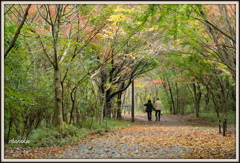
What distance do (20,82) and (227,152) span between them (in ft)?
21.6

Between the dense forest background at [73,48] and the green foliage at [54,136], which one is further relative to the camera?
the green foliage at [54,136]

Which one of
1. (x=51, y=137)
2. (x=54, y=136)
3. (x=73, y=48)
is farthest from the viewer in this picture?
(x=73, y=48)

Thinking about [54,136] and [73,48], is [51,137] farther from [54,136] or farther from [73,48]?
[73,48]

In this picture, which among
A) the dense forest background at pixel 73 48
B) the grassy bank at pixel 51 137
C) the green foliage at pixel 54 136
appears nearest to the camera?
the dense forest background at pixel 73 48

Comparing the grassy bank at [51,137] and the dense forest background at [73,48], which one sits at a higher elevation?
the dense forest background at [73,48]

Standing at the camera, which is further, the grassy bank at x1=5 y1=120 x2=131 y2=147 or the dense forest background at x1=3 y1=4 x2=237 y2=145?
the grassy bank at x1=5 y1=120 x2=131 y2=147

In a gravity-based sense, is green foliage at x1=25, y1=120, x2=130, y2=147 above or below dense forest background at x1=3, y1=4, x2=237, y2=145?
below

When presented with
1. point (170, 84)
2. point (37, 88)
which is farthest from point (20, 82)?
point (170, 84)

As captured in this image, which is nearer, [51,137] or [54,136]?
[51,137]

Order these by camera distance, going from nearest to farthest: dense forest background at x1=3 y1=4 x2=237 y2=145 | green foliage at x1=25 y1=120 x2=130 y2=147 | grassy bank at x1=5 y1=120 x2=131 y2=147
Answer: dense forest background at x1=3 y1=4 x2=237 y2=145 < grassy bank at x1=5 y1=120 x2=131 y2=147 < green foliage at x1=25 y1=120 x2=130 y2=147

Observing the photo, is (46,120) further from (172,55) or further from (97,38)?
(172,55)

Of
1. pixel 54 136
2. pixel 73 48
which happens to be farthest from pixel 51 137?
pixel 73 48

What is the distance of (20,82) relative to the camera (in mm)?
7297

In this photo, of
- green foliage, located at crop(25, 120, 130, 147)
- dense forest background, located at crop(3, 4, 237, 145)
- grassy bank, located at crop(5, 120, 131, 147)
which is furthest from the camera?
green foliage, located at crop(25, 120, 130, 147)
